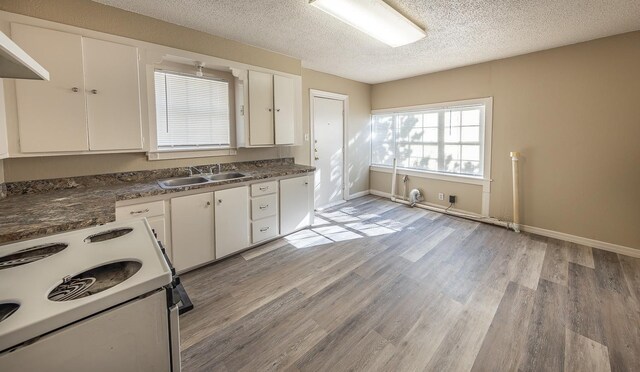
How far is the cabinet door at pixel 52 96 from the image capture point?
2.02 metres

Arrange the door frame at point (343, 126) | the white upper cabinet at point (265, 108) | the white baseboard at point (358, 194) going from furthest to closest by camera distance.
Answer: the white baseboard at point (358, 194) < the door frame at point (343, 126) < the white upper cabinet at point (265, 108)

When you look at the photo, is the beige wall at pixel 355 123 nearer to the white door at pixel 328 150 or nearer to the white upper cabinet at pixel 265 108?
the white door at pixel 328 150

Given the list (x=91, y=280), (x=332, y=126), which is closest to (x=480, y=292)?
(x=91, y=280)

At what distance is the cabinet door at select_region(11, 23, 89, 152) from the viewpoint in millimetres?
2021

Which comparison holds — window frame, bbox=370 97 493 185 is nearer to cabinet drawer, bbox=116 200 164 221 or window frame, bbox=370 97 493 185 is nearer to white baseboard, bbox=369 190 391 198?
white baseboard, bbox=369 190 391 198

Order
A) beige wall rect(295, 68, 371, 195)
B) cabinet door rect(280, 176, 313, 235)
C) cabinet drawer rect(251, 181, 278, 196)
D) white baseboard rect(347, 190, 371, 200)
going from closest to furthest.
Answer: cabinet drawer rect(251, 181, 278, 196) → cabinet door rect(280, 176, 313, 235) → beige wall rect(295, 68, 371, 195) → white baseboard rect(347, 190, 371, 200)

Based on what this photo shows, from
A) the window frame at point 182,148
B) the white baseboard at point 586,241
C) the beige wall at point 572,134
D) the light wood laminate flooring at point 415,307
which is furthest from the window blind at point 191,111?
the white baseboard at point 586,241

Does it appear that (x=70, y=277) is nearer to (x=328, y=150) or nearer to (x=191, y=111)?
(x=191, y=111)

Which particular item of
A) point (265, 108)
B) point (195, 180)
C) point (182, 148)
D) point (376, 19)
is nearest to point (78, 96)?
point (182, 148)

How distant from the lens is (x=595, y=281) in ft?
8.18

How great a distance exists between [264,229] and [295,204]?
56cm

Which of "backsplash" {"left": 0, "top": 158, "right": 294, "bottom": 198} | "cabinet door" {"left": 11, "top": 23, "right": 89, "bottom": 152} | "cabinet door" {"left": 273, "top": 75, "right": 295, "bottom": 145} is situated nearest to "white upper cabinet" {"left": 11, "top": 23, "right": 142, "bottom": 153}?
"cabinet door" {"left": 11, "top": 23, "right": 89, "bottom": 152}

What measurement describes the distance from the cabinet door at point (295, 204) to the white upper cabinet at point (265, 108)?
0.59 meters

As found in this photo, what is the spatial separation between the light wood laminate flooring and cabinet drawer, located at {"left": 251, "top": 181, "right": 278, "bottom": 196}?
2.18 feet
